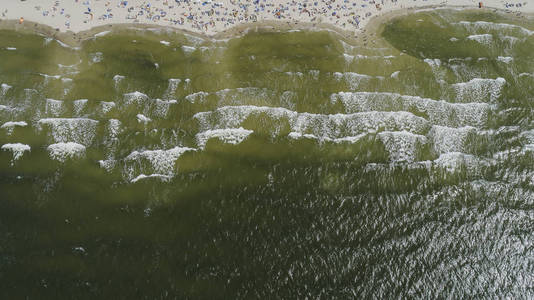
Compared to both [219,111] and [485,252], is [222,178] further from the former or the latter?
[485,252]

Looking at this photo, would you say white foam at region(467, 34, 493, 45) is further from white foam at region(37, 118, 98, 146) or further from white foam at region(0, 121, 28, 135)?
white foam at region(0, 121, 28, 135)

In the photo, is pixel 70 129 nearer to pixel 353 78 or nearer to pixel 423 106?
pixel 353 78

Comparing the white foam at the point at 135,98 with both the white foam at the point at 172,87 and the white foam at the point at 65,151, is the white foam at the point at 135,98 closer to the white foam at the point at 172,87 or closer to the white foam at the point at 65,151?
the white foam at the point at 172,87

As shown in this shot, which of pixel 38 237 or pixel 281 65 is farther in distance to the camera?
pixel 281 65

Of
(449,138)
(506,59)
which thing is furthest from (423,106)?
(506,59)

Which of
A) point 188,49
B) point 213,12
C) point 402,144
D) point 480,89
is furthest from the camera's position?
point 213,12

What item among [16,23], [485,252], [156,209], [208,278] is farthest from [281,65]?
[16,23]

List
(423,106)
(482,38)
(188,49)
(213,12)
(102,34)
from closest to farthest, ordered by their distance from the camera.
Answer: (423,106) → (188,49) → (482,38) → (102,34) → (213,12)

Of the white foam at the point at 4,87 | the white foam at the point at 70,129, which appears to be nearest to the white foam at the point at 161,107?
the white foam at the point at 70,129
